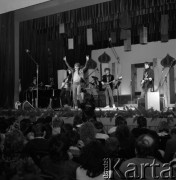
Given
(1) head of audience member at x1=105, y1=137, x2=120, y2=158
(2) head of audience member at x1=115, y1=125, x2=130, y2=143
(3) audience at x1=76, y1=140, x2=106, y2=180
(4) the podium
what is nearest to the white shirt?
(4) the podium

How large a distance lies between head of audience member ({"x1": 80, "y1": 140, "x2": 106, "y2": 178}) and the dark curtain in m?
8.41

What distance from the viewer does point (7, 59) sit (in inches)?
411

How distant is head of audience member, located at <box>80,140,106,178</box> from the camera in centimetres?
211

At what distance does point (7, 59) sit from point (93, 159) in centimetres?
886

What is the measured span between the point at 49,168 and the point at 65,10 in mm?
8367

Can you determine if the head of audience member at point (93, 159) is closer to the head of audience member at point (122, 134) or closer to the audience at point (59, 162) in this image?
the audience at point (59, 162)

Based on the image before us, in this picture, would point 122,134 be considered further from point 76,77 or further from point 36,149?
point 76,77

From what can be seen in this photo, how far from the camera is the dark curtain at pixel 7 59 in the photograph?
1028 cm

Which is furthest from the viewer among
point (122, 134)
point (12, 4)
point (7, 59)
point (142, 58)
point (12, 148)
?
point (142, 58)

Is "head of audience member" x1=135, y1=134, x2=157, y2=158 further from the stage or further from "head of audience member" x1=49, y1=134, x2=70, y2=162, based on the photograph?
the stage

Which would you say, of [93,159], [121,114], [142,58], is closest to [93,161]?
[93,159]

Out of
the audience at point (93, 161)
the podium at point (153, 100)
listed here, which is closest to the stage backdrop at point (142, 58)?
the podium at point (153, 100)

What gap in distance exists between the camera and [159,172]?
209cm

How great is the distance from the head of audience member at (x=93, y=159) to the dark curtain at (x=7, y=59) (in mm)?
8409
